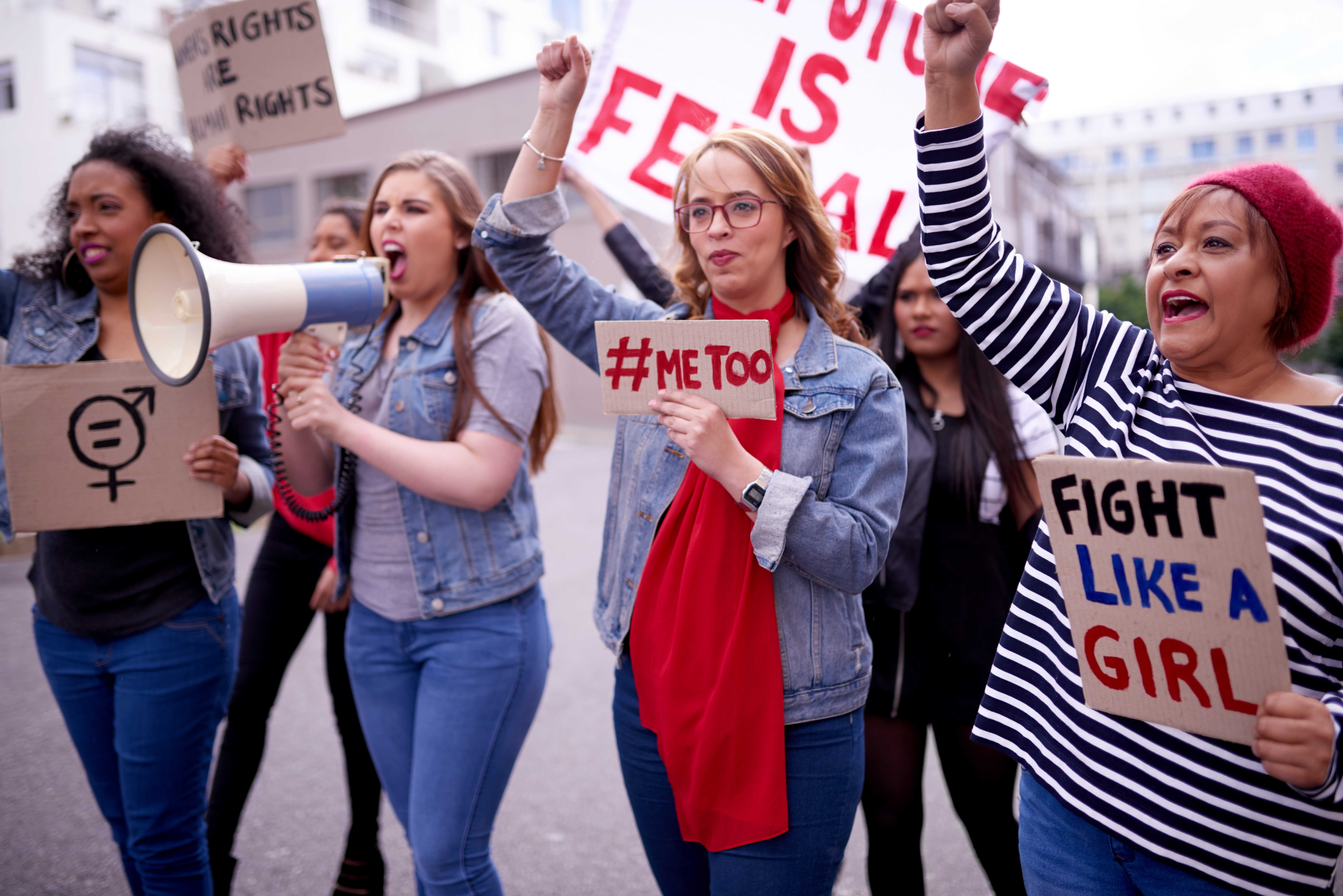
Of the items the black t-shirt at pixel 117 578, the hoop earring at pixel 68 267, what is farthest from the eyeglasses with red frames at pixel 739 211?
the hoop earring at pixel 68 267

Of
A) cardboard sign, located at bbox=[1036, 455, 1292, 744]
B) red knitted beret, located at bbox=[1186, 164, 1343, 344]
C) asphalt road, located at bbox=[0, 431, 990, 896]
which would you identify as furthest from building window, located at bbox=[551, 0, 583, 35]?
cardboard sign, located at bbox=[1036, 455, 1292, 744]

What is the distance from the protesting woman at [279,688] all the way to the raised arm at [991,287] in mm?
1881

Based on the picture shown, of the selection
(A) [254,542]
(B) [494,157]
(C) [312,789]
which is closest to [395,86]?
(B) [494,157]

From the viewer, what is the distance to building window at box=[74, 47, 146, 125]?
18391 mm

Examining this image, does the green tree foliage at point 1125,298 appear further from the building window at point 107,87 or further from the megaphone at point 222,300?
the megaphone at point 222,300

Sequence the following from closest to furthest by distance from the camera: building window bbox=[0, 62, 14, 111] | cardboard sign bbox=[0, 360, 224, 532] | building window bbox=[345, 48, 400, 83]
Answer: cardboard sign bbox=[0, 360, 224, 532], building window bbox=[0, 62, 14, 111], building window bbox=[345, 48, 400, 83]

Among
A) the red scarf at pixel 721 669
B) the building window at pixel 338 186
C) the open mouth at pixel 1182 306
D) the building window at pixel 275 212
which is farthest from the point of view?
the building window at pixel 275 212

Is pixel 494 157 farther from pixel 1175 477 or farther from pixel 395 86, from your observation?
pixel 1175 477

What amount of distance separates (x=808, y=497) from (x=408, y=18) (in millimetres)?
26701

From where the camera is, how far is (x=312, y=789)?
3627mm

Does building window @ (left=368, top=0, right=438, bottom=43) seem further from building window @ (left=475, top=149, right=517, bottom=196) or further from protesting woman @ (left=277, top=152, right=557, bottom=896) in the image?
protesting woman @ (left=277, top=152, right=557, bottom=896)

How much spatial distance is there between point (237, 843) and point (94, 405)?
1.86 m

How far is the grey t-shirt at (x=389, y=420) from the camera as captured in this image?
2.13 m

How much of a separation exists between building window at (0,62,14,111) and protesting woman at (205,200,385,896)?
801 inches
